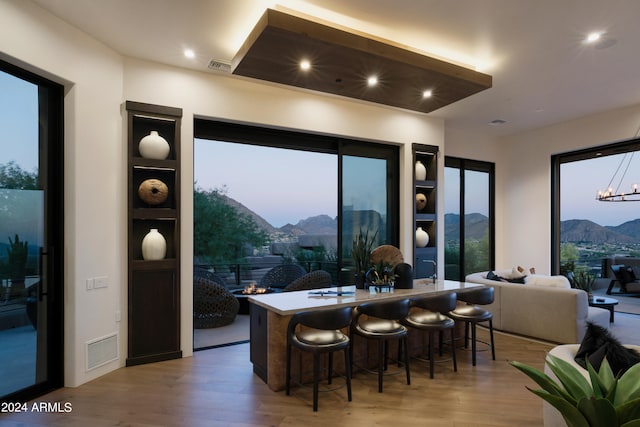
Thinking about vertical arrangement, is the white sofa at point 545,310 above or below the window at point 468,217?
below

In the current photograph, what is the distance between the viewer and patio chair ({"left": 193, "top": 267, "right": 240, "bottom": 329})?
491 cm

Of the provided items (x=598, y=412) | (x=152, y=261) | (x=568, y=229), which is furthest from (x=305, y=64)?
(x=568, y=229)

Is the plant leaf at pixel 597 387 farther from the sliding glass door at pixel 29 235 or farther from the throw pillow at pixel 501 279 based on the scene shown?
the throw pillow at pixel 501 279

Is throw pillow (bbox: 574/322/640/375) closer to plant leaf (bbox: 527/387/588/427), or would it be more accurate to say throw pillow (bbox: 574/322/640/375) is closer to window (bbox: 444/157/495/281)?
plant leaf (bbox: 527/387/588/427)

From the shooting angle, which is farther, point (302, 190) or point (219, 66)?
point (302, 190)

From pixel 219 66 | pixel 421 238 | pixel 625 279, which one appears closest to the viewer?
pixel 219 66

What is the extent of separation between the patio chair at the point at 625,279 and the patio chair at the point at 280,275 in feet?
18.1

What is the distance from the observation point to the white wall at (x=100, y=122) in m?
3.11

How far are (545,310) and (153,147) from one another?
5.21 meters

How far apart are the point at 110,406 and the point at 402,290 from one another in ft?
9.48

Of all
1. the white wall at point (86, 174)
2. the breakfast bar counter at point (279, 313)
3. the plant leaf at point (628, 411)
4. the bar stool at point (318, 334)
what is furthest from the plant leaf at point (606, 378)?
the white wall at point (86, 174)

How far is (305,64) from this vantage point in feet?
11.4

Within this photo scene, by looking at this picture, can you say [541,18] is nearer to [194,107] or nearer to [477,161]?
[194,107]

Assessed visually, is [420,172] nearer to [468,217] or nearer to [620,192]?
[468,217]
